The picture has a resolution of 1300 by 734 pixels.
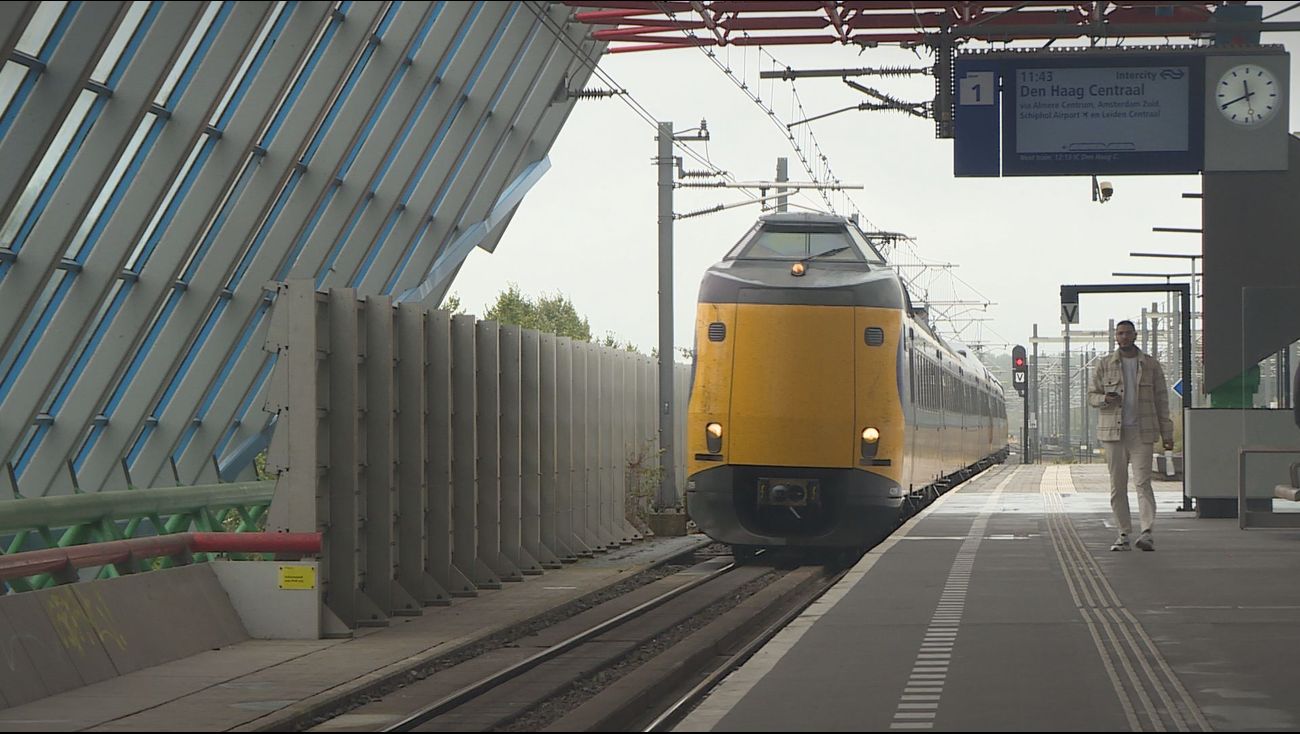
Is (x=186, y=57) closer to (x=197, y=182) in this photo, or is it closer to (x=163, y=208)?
(x=197, y=182)

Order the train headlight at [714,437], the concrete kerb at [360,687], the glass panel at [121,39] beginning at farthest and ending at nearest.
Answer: the train headlight at [714,437] → the glass panel at [121,39] → the concrete kerb at [360,687]

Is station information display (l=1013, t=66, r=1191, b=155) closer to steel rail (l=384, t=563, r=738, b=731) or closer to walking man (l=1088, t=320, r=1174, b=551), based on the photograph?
walking man (l=1088, t=320, r=1174, b=551)

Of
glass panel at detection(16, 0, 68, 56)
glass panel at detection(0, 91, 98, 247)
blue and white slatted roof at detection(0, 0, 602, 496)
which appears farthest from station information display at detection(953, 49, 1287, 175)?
glass panel at detection(16, 0, 68, 56)

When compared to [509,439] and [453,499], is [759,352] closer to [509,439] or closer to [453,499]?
[509,439]

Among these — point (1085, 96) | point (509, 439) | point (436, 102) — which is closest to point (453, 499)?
point (509, 439)

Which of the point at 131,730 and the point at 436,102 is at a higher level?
the point at 436,102

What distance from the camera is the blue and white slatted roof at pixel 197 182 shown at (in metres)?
18.1

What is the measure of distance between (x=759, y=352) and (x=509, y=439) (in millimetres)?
2868

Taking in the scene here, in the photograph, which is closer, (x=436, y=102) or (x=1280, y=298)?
(x=1280, y=298)

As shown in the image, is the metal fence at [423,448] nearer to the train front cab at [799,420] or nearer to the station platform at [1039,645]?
the train front cab at [799,420]

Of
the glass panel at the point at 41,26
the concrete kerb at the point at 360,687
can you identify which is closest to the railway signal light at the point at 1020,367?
the glass panel at the point at 41,26

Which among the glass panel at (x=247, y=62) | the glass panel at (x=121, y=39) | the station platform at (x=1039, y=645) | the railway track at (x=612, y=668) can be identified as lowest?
the railway track at (x=612, y=668)

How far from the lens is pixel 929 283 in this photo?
204ft

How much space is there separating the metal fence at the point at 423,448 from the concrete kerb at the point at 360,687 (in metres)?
1.11
